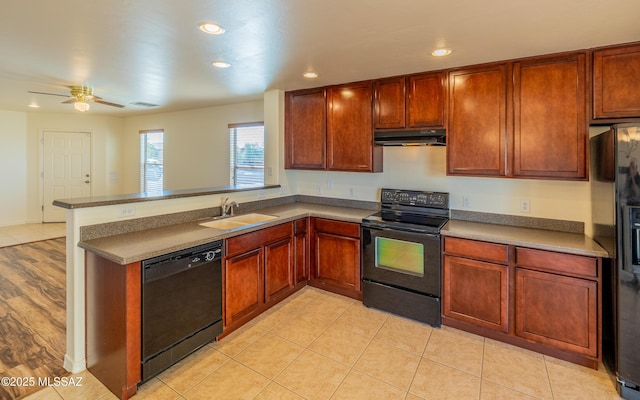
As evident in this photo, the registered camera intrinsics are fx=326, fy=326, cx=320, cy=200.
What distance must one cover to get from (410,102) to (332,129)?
94 centimetres

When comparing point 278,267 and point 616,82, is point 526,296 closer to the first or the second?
point 616,82

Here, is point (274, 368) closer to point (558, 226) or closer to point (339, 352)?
point (339, 352)

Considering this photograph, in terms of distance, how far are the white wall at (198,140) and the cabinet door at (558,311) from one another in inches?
160

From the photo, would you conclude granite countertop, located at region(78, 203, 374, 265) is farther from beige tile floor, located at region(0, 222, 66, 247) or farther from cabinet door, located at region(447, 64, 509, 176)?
beige tile floor, located at region(0, 222, 66, 247)

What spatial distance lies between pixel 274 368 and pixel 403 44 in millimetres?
2580

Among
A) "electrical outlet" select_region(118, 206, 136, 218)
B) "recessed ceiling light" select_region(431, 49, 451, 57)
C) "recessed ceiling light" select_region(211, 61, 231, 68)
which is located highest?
"recessed ceiling light" select_region(211, 61, 231, 68)

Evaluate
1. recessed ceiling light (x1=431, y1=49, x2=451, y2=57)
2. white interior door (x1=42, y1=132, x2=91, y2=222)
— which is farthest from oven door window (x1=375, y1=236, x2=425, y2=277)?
white interior door (x1=42, y1=132, x2=91, y2=222)

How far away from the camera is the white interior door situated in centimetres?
683

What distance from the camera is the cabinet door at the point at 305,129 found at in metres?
3.87

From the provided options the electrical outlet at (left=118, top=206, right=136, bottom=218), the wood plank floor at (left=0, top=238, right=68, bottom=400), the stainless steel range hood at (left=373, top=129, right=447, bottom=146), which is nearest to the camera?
the wood plank floor at (left=0, top=238, right=68, bottom=400)

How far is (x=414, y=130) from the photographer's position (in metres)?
3.22

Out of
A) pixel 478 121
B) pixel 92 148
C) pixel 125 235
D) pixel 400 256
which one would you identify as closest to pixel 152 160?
pixel 92 148

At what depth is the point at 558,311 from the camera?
2.41 meters

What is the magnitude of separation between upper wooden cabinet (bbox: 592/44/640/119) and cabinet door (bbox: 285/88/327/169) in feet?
8.05
